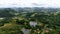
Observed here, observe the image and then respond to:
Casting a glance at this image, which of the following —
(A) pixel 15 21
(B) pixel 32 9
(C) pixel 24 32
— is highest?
(B) pixel 32 9

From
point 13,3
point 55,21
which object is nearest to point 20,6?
point 13,3

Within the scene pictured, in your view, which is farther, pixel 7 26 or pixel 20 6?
pixel 20 6

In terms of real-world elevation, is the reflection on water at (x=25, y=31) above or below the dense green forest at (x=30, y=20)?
below

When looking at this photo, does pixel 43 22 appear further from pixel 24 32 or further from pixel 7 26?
pixel 7 26

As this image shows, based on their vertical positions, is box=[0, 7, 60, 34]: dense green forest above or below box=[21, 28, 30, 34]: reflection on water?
above

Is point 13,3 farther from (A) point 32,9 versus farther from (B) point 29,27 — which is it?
(B) point 29,27

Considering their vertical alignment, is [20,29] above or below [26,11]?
below
